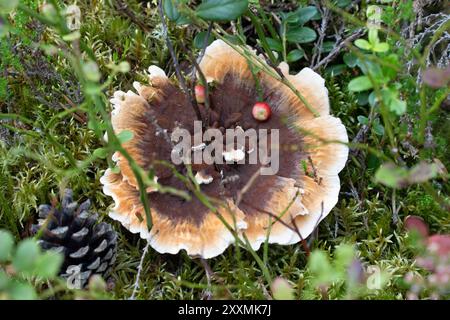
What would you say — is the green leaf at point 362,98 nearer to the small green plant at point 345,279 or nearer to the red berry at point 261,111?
the red berry at point 261,111

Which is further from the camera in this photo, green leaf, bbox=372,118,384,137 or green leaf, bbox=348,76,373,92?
green leaf, bbox=372,118,384,137

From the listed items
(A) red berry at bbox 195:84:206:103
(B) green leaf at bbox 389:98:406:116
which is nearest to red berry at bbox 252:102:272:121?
(A) red berry at bbox 195:84:206:103

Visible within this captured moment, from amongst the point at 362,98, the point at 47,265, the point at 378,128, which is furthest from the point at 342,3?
the point at 47,265

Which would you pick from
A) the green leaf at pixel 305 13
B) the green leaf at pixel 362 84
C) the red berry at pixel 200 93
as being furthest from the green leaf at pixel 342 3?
the green leaf at pixel 362 84

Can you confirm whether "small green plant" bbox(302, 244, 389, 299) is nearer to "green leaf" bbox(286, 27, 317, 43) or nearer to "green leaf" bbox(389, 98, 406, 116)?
"green leaf" bbox(389, 98, 406, 116)

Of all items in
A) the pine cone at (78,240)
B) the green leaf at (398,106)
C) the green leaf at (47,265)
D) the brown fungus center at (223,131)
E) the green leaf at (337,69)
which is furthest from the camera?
the green leaf at (337,69)
